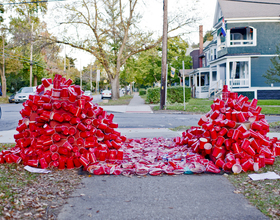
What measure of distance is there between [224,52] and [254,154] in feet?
83.9

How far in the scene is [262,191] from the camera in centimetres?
388

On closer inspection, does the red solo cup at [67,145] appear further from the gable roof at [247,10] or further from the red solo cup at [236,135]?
the gable roof at [247,10]

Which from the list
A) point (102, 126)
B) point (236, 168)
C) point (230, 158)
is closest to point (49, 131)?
point (102, 126)

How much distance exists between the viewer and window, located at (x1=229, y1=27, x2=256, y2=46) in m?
27.8

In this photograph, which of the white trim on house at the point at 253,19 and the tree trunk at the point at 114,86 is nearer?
the white trim on house at the point at 253,19

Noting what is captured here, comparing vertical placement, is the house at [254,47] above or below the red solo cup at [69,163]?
above

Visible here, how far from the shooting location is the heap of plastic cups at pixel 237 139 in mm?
4836

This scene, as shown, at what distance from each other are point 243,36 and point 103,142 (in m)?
28.0

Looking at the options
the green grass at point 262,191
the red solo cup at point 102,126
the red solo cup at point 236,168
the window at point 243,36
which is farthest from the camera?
the window at point 243,36

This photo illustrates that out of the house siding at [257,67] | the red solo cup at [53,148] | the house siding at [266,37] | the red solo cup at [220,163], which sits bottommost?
the red solo cup at [220,163]

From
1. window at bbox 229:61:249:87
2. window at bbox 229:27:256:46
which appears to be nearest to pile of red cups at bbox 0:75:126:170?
window at bbox 229:61:249:87

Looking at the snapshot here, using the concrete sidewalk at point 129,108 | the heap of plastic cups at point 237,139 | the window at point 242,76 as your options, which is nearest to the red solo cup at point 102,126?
the heap of plastic cups at point 237,139

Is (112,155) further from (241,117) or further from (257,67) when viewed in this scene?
(257,67)

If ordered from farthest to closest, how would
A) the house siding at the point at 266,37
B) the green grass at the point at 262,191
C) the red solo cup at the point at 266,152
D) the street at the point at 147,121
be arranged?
the house siding at the point at 266,37 → the street at the point at 147,121 → the red solo cup at the point at 266,152 → the green grass at the point at 262,191
